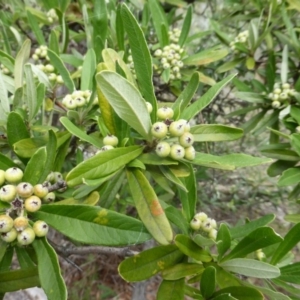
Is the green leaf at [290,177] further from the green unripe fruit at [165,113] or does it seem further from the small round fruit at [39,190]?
the small round fruit at [39,190]

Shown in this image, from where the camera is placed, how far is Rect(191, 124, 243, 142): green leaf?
0.86m

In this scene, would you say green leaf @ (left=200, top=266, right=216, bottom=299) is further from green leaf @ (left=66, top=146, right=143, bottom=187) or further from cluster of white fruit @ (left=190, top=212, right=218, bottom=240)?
green leaf @ (left=66, top=146, right=143, bottom=187)

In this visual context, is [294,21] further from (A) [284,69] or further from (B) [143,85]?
(B) [143,85]

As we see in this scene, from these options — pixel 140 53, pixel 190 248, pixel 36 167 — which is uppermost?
pixel 140 53

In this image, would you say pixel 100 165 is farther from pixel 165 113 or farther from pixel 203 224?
pixel 203 224

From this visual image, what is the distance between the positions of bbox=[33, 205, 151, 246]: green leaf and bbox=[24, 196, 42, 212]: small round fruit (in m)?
0.03

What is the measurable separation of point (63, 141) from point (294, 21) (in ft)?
5.43

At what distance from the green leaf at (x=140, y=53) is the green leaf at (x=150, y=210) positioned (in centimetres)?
15

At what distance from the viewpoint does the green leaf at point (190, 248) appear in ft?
2.97

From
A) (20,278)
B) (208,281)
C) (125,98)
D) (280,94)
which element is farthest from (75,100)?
(280,94)

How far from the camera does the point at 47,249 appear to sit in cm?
78

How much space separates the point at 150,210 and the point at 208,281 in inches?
9.3

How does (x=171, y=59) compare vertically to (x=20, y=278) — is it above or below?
above

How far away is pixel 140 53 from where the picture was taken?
0.83 m
